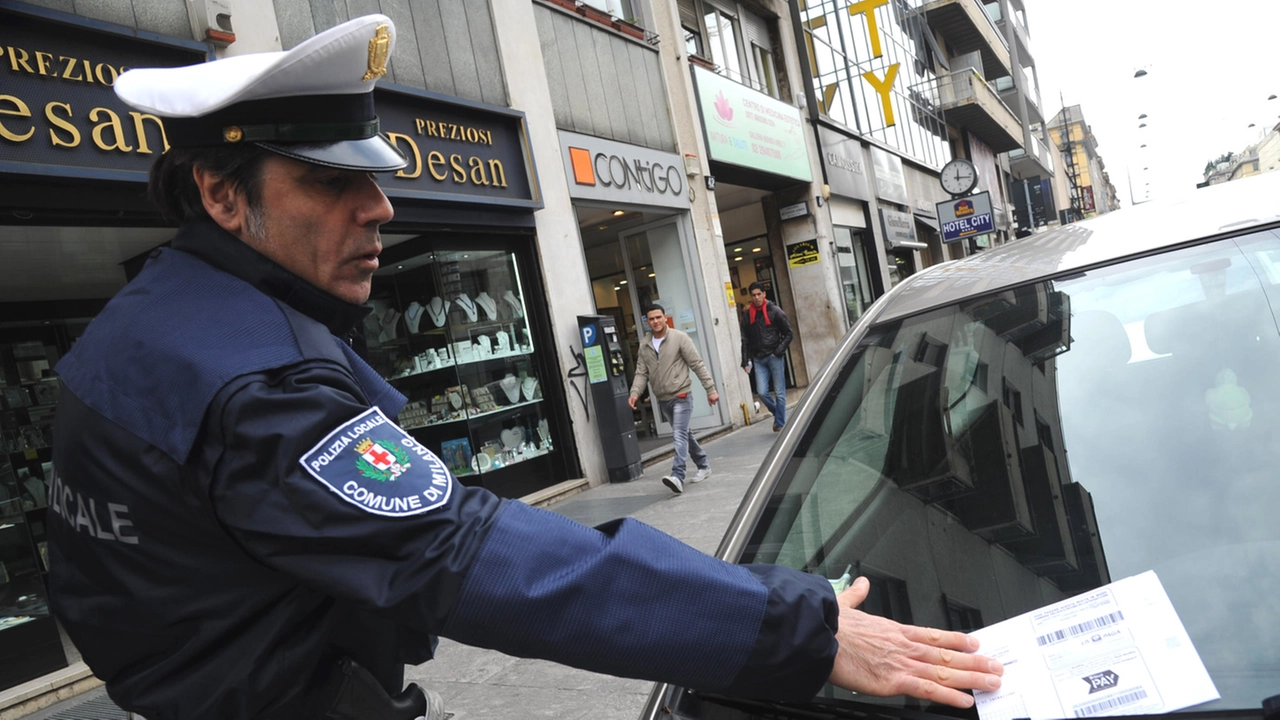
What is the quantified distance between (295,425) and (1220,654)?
1.24m

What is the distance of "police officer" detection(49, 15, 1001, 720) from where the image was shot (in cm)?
106

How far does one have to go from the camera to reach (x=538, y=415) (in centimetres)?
952

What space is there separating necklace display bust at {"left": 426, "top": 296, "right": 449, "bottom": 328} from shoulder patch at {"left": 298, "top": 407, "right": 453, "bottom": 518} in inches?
312

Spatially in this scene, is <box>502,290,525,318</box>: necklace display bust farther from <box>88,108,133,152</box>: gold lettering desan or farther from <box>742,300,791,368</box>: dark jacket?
<box>88,108,133,152</box>: gold lettering desan

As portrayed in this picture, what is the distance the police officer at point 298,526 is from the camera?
41.7 inches

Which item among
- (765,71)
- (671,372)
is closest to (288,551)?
(671,372)

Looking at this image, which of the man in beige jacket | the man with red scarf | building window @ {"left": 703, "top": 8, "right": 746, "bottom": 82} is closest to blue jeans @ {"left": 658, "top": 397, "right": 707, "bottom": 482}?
the man in beige jacket

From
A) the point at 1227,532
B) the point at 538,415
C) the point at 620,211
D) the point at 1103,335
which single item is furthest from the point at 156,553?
the point at 620,211

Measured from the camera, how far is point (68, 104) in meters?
5.53

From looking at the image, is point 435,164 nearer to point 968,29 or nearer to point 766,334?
point 766,334

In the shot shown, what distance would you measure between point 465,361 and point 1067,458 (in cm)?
774

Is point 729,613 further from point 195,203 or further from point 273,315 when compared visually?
point 195,203

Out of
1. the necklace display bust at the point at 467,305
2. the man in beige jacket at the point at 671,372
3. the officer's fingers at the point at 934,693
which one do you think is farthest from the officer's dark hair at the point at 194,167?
the necklace display bust at the point at 467,305

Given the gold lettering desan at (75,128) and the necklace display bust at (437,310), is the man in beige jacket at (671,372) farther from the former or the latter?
the gold lettering desan at (75,128)
